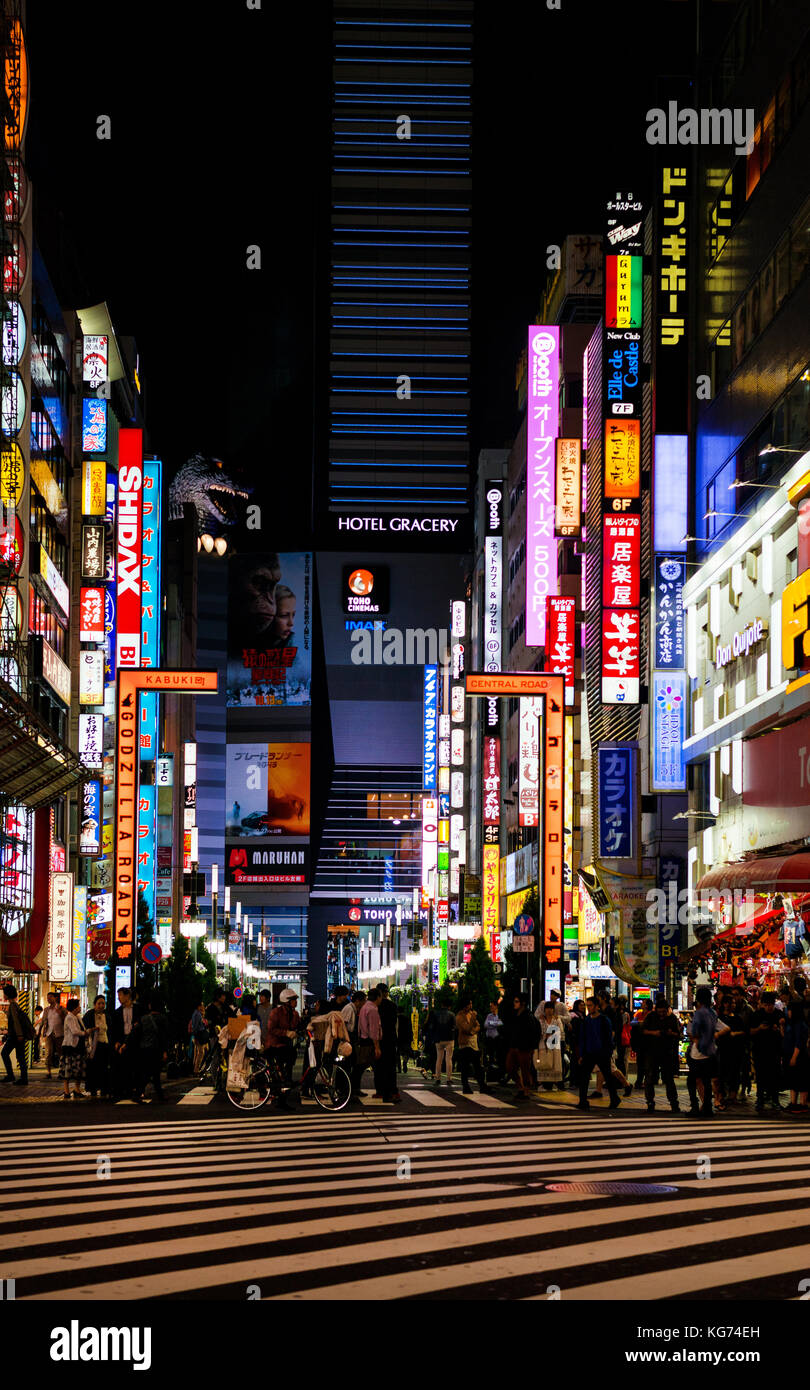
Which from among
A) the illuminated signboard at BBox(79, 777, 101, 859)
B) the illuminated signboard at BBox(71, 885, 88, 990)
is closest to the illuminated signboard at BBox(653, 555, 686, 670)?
the illuminated signboard at BBox(71, 885, 88, 990)

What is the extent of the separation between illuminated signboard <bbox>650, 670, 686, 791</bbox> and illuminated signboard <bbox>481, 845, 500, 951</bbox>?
124ft

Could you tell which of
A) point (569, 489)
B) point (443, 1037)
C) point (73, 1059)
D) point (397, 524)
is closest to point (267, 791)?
point (397, 524)

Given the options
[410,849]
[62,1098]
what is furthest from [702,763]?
[410,849]

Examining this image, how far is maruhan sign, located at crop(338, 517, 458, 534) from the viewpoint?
16275 centimetres

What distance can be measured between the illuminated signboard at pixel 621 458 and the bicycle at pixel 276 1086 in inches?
912

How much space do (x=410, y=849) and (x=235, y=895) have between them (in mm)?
20095

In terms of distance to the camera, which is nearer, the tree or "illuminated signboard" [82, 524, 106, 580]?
the tree

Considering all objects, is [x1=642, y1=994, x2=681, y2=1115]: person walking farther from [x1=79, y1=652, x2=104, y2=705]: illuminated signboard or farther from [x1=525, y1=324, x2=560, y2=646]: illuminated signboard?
[x1=79, y1=652, x2=104, y2=705]: illuminated signboard

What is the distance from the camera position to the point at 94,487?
57.8 m

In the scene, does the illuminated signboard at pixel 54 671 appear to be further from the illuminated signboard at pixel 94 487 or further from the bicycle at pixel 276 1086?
the bicycle at pixel 276 1086

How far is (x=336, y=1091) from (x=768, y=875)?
8.55m

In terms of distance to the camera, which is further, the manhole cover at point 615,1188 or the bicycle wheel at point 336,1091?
the bicycle wheel at point 336,1091

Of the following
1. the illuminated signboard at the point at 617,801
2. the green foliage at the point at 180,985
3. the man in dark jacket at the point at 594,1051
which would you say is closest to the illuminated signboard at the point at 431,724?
the green foliage at the point at 180,985

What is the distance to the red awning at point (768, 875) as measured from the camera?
2664 centimetres
